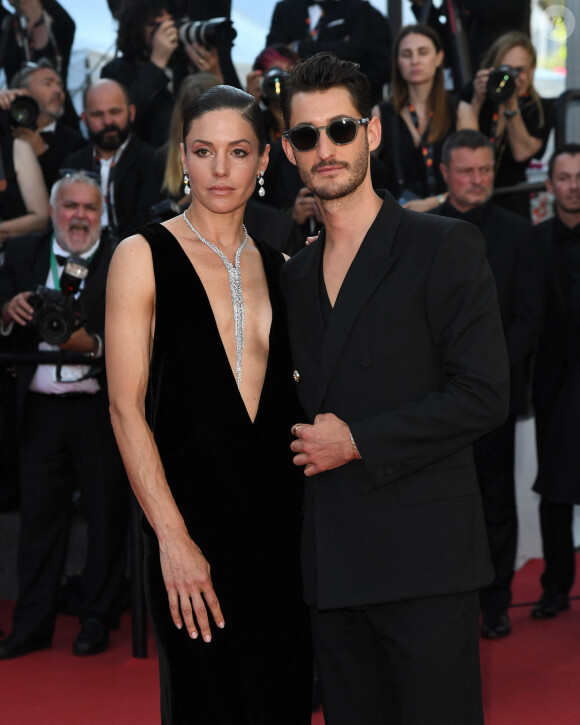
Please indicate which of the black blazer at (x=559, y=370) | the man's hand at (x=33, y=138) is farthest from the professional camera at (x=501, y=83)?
the man's hand at (x=33, y=138)

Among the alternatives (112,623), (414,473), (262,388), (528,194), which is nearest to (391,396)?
(414,473)

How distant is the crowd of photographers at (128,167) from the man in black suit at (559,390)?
0.88ft

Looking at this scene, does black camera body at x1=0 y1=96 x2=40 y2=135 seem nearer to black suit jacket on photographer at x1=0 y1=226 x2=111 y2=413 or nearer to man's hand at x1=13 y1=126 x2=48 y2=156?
man's hand at x1=13 y1=126 x2=48 y2=156

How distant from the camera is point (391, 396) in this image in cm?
251

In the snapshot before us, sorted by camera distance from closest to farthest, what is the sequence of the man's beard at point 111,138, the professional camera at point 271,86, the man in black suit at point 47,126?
the professional camera at point 271,86, the man's beard at point 111,138, the man in black suit at point 47,126

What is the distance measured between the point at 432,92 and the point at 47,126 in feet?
7.83

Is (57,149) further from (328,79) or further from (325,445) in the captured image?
(325,445)

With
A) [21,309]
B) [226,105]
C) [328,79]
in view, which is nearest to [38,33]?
[21,309]

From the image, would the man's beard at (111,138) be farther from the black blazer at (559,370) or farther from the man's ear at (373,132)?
the man's ear at (373,132)

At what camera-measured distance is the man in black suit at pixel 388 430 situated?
2438mm

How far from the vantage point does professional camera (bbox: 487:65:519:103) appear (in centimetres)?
599

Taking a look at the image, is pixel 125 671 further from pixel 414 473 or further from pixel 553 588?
pixel 414 473

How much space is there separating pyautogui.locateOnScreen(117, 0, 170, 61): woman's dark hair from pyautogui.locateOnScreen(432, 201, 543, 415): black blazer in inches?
118

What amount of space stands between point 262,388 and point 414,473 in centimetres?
51
